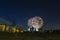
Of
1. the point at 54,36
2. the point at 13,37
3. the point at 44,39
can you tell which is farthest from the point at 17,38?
the point at 54,36

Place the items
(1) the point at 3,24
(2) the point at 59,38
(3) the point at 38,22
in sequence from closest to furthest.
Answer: (2) the point at 59,38 → (3) the point at 38,22 → (1) the point at 3,24

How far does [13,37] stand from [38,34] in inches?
126

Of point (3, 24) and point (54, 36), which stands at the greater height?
point (3, 24)

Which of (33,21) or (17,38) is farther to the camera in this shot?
(33,21)

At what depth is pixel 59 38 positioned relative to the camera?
19.7 metres

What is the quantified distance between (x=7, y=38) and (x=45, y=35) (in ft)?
15.8

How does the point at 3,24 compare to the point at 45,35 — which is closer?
the point at 45,35

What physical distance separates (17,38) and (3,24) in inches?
656

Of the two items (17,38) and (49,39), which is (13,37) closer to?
(17,38)

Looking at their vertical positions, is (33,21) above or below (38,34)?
above

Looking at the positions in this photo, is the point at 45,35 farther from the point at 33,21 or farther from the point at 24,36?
the point at 33,21

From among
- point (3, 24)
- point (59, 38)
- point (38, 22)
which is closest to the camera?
point (59, 38)

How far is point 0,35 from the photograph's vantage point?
2084 cm

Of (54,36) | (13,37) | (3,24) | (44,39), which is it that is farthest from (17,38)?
(3,24)
